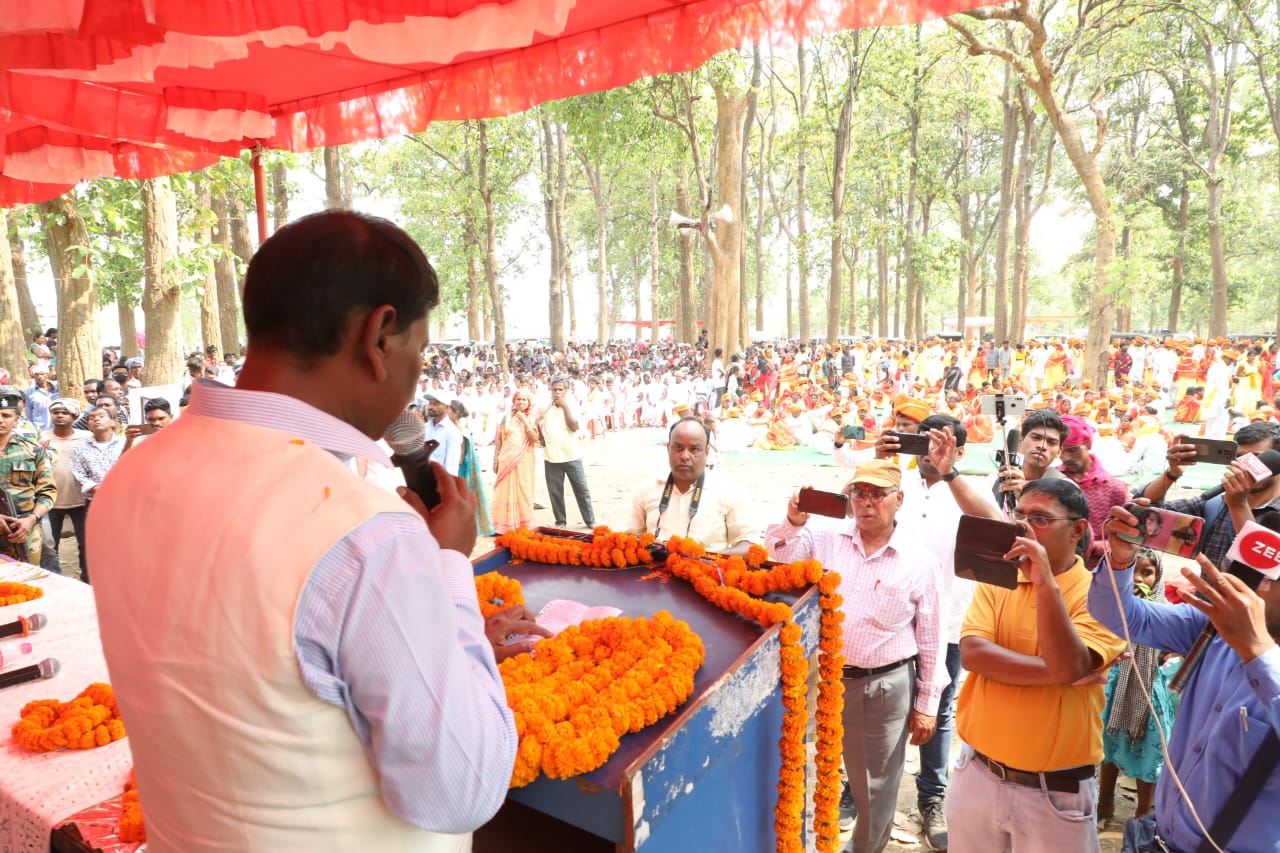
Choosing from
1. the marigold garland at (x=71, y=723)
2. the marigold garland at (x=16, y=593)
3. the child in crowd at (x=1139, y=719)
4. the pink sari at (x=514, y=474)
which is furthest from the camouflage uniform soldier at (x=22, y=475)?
the child in crowd at (x=1139, y=719)

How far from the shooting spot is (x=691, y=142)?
14.9 m

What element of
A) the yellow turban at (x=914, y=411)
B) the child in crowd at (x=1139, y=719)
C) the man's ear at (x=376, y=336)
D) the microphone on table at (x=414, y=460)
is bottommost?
the child in crowd at (x=1139, y=719)

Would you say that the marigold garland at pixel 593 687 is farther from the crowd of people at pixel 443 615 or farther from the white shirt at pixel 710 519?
the white shirt at pixel 710 519

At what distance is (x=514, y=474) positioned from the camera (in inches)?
300

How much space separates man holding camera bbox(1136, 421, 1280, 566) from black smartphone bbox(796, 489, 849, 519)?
1.47 meters

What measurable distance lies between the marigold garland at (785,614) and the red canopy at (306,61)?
1.57 meters

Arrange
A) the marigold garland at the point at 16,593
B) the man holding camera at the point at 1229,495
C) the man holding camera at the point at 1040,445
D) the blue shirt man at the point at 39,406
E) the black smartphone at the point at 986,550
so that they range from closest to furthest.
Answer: the black smartphone at the point at 986,550 < the man holding camera at the point at 1229,495 < the marigold garland at the point at 16,593 < the man holding camera at the point at 1040,445 < the blue shirt man at the point at 39,406

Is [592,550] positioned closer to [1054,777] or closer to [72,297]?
[1054,777]

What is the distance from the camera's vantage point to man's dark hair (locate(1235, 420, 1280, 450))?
3637 mm

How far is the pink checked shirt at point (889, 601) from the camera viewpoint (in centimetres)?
289

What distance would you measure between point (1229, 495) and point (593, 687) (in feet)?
8.26

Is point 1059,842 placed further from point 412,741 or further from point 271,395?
point 271,395

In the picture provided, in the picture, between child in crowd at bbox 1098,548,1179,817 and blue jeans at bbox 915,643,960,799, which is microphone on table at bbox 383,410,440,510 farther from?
child in crowd at bbox 1098,548,1179,817

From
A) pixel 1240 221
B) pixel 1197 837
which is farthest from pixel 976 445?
pixel 1240 221
